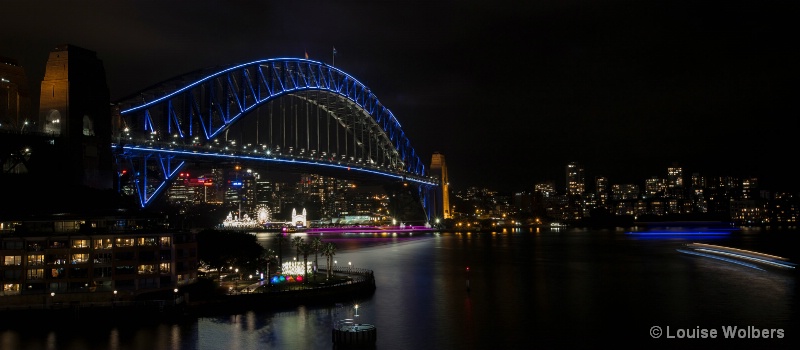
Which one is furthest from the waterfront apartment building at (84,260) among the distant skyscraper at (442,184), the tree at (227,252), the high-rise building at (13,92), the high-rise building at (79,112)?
the distant skyscraper at (442,184)

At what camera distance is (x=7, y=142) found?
28047 mm

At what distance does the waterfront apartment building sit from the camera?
23750mm

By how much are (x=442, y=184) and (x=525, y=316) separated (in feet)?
237

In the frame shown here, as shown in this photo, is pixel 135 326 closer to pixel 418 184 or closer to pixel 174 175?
pixel 174 175

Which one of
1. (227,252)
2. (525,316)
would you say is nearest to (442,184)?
(227,252)

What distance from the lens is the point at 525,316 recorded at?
82.6 ft

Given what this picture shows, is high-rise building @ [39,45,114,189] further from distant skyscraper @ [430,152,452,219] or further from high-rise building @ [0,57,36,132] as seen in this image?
distant skyscraper @ [430,152,452,219]

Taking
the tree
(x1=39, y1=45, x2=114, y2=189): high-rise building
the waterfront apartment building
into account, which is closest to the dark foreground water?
the waterfront apartment building

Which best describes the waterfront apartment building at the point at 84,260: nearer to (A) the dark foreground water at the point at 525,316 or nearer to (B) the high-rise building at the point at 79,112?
(A) the dark foreground water at the point at 525,316

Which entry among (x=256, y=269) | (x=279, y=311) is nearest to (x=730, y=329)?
(x=279, y=311)

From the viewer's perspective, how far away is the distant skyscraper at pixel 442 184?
9719cm

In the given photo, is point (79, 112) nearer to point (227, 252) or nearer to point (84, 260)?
point (84, 260)

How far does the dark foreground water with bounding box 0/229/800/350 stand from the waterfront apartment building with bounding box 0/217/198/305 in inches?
96.1

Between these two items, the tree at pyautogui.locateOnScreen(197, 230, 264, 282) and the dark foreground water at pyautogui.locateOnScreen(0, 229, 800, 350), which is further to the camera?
the tree at pyautogui.locateOnScreen(197, 230, 264, 282)
